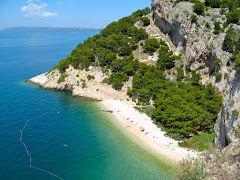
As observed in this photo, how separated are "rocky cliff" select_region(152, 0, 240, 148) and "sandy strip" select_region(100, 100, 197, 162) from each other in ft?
22.1

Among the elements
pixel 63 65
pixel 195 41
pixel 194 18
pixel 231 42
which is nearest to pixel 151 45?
pixel 194 18

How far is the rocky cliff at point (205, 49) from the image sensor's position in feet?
87.4

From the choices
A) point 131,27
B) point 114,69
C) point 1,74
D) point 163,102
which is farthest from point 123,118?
point 1,74

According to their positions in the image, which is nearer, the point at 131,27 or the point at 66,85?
the point at 66,85

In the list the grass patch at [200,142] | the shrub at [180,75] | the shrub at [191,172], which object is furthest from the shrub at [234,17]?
the shrub at [191,172]

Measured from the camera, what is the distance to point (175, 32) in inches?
2478

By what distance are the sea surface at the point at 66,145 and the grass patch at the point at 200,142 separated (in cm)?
654

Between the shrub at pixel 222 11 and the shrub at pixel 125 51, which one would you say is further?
the shrub at pixel 125 51

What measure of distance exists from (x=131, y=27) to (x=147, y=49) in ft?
53.6

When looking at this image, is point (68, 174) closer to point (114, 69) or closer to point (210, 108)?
point (210, 108)

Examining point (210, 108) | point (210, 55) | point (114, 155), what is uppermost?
point (210, 55)

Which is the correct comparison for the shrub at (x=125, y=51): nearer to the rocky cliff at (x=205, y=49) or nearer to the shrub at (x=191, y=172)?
the rocky cliff at (x=205, y=49)

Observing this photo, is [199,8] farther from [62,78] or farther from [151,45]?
[62,78]

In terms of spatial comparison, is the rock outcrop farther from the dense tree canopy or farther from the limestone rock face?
the limestone rock face
